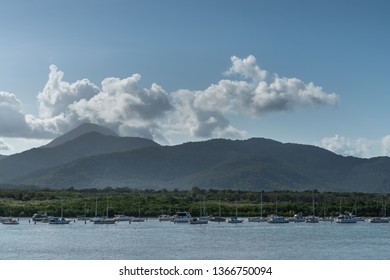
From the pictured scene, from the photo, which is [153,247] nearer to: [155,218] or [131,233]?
[131,233]

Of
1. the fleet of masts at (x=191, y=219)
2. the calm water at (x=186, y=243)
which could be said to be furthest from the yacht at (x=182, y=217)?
the calm water at (x=186, y=243)

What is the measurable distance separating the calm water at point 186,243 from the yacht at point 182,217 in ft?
64.0

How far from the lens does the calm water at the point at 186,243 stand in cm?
9625

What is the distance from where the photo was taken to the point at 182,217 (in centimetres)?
17738

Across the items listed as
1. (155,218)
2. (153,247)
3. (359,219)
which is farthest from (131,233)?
(359,219)

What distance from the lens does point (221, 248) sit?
10431cm

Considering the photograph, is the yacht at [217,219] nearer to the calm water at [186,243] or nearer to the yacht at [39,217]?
the calm water at [186,243]

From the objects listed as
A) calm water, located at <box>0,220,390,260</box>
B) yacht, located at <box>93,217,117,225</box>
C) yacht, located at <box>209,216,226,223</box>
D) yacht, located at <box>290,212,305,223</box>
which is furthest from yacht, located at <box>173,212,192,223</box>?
yacht, located at <box>290,212,305,223</box>

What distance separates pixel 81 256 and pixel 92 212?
96137 millimetres

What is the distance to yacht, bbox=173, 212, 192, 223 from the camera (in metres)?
174

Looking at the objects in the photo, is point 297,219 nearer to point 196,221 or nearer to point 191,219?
point 196,221

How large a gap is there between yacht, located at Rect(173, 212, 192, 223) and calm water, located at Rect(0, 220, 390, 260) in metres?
19.5
